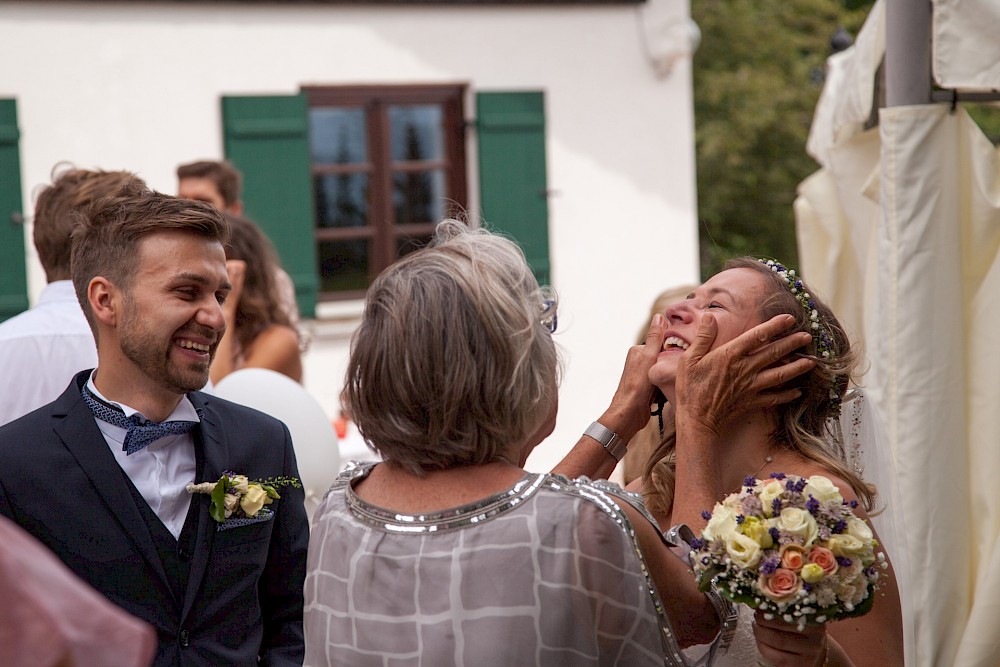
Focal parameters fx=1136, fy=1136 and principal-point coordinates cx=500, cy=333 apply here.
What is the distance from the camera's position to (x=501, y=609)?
1753 mm

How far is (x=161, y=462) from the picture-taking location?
2443 millimetres

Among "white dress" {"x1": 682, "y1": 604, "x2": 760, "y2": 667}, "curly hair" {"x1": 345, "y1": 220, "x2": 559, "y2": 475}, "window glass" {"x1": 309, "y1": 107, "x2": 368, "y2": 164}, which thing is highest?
"window glass" {"x1": 309, "y1": 107, "x2": 368, "y2": 164}

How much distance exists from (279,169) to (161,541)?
5688 millimetres

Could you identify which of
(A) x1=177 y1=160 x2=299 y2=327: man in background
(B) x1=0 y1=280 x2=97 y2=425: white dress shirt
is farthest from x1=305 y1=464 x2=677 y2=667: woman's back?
(A) x1=177 y1=160 x2=299 y2=327: man in background

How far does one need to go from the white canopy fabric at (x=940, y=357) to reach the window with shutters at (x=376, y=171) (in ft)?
16.2

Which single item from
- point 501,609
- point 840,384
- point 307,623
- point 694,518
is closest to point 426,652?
point 501,609

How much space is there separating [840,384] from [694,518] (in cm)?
60

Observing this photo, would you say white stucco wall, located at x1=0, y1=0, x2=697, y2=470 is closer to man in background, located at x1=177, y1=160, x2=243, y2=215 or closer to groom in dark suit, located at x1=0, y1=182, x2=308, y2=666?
man in background, located at x1=177, y1=160, x2=243, y2=215

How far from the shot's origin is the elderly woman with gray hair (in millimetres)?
1756

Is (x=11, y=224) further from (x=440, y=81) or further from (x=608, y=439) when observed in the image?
(x=608, y=439)

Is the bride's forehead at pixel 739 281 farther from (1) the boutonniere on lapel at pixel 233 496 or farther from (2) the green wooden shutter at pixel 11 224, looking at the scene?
(2) the green wooden shutter at pixel 11 224

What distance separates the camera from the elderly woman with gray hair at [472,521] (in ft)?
5.76

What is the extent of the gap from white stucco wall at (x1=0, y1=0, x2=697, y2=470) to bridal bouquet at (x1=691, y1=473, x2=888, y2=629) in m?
5.50

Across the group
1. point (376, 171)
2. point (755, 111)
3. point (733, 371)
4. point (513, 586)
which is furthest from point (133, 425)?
point (755, 111)
